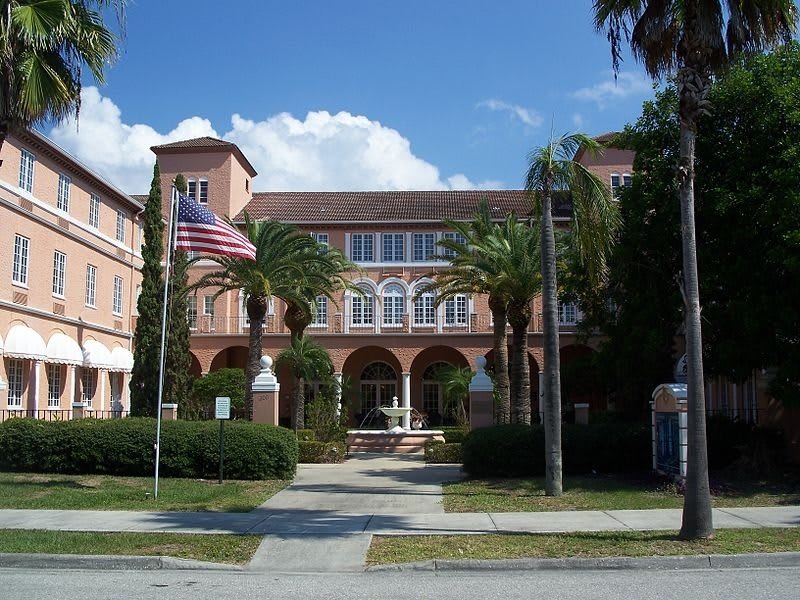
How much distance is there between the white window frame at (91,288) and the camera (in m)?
35.2

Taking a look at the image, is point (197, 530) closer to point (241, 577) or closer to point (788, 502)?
point (241, 577)

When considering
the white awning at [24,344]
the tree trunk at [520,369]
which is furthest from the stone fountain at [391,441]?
the white awning at [24,344]

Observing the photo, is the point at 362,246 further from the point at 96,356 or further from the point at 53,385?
the point at 53,385

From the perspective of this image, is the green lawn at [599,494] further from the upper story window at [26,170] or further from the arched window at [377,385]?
the arched window at [377,385]

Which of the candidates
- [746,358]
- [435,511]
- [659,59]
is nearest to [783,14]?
[659,59]

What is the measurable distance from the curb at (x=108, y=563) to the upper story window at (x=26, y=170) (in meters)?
21.8

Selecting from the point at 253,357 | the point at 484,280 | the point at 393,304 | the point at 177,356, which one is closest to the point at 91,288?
the point at 177,356

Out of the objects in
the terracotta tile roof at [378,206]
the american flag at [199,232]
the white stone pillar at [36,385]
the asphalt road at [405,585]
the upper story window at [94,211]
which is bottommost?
the asphalt road at [405,585]

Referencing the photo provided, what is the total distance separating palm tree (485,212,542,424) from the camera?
82.1ft

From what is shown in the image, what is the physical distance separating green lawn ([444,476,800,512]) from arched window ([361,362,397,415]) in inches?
1156

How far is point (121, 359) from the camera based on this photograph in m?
38.2

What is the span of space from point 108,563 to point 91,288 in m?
27.7

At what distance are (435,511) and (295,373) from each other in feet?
67.2

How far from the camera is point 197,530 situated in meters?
12.1
